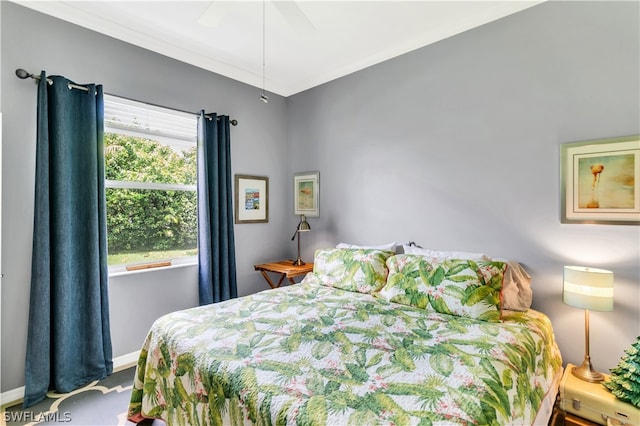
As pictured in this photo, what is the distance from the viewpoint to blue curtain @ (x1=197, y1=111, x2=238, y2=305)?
9.82 ft

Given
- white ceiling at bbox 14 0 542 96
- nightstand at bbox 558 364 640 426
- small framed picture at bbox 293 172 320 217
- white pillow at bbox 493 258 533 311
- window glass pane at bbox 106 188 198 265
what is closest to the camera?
nightstand at bbox 558 364 640 426

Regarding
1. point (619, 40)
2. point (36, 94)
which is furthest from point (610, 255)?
point (36, 94)

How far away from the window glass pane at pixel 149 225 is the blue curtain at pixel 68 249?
10.8 inches

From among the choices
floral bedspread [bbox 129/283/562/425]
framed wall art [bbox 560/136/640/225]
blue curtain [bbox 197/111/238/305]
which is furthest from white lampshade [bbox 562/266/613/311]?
blue curtain [bbox 197/111/238/305]

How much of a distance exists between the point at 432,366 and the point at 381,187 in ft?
6.26

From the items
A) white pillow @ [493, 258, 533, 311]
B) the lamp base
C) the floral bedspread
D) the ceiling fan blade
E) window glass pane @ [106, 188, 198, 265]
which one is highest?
the ceiling fan blade

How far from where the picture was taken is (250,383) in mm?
1213

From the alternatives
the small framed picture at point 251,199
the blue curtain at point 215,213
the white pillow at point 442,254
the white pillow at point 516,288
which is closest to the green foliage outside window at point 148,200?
the blue curtain at point 215,213

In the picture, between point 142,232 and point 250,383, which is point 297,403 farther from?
point 142,232

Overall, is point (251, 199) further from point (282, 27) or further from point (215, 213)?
point (282, 27)

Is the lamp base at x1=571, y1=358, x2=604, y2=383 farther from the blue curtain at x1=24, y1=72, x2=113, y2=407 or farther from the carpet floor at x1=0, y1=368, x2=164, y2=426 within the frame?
the blue curtain at x1=24, y1=72, x2=113, y2=407

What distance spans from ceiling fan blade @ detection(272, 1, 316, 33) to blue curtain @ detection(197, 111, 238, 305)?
1.49 meters

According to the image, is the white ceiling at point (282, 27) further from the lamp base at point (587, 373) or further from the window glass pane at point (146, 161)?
the lamp base at point (587, 373)

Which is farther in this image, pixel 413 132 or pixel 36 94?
pixel 413 132
